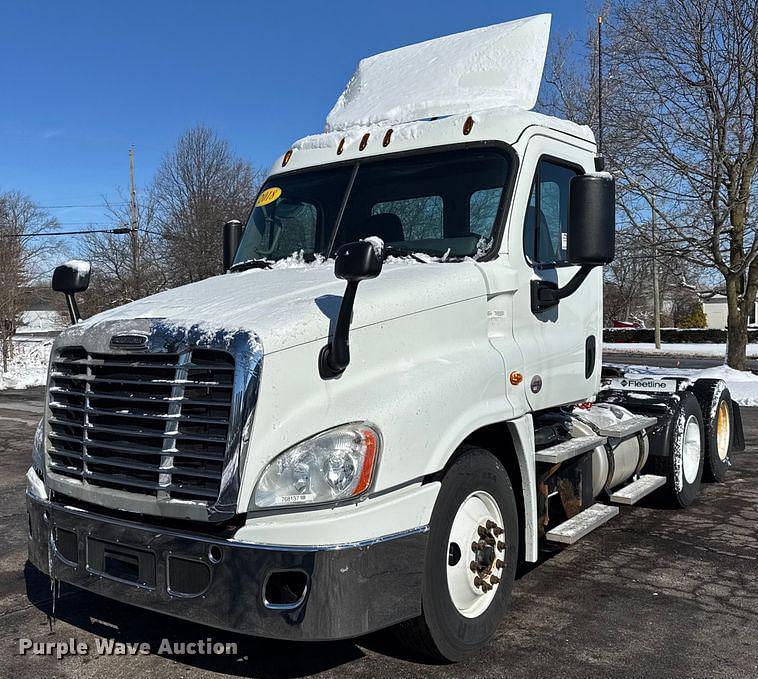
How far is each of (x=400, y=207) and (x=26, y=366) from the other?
2201 centimetres

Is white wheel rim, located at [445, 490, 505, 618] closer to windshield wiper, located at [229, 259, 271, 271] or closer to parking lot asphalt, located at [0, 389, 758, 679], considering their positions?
parking lot asphalt, located at [0, 389, 758, 679]

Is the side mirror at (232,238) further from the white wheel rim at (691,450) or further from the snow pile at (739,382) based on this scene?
the snow pile at (739,382)

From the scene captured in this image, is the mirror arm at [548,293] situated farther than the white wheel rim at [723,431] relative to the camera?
No

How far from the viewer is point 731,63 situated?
15.3 meters

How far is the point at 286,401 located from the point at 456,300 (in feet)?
3.79

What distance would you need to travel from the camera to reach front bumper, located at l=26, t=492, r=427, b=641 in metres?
2.99

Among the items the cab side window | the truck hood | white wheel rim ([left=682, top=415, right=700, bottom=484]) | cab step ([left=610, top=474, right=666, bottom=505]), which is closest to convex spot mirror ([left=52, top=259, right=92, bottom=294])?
the truck hood

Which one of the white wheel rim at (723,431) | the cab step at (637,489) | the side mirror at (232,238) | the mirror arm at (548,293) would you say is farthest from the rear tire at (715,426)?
the side mirror at (232,238)

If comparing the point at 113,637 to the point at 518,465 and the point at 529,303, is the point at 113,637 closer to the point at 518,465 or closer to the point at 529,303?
the point at 518,465

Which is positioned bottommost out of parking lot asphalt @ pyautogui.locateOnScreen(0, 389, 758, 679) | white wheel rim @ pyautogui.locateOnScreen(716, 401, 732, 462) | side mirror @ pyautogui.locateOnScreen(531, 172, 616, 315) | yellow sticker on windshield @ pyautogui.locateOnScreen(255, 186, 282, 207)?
parking lot asphalt @ pyautogui.locateOnScreen(0, 389, 758, 679)

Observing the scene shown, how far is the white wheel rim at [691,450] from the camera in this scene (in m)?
6.82

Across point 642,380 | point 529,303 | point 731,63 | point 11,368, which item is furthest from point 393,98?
point 11,368

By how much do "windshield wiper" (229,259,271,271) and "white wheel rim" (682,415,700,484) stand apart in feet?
13.5

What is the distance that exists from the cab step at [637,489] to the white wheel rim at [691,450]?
1.53ft
